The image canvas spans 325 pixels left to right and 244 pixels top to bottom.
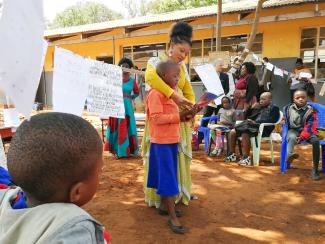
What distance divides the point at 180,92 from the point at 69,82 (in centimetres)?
126

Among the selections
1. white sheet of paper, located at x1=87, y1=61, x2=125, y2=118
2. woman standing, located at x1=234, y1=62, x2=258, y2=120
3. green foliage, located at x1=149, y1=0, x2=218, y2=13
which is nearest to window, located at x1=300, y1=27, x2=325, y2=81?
woman standing, located at x1=234, y1=62, x2=258, y2=120

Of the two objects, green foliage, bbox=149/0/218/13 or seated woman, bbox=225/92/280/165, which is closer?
seated woman, bbox=225/92/280/165

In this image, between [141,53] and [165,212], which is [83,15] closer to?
[141,53]

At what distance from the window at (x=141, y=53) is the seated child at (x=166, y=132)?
406 inches

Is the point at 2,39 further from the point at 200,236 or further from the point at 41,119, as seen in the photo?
the point at 200,236

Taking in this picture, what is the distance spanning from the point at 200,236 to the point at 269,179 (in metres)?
2.13

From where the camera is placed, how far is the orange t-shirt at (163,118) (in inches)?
111

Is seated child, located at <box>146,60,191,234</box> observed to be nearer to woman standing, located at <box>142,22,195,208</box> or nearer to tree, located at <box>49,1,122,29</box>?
woman standing, located at <box>142,22,195,208</box>

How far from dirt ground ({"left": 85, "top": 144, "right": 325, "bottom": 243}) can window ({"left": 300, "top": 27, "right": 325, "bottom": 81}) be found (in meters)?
5.47

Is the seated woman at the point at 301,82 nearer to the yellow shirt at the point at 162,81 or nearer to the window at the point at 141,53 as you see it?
the window at the point at 141,53

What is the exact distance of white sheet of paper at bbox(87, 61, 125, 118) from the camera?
3051mm

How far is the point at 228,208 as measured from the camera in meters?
3.58

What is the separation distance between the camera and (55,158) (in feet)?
2.79

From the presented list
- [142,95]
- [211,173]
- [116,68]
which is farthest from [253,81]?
[142,95]
